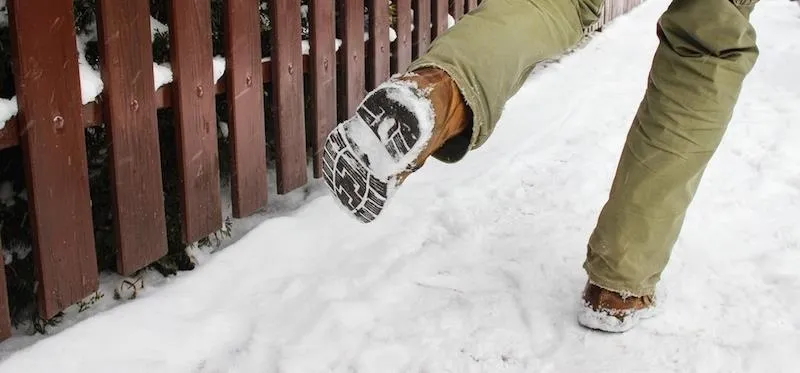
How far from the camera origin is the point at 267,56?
2887 mm

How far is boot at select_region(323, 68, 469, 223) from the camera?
1604mm

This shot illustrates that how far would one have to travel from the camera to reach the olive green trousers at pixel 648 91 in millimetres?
1706

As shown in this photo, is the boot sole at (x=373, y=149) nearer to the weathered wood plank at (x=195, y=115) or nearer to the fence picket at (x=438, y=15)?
the weathered wood plank at (x=195, y=115)

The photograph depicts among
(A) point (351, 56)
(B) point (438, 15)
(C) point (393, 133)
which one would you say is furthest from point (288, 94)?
(B) point (438, 15)

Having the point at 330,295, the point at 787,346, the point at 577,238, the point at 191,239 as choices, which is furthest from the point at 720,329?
the point at 191,239

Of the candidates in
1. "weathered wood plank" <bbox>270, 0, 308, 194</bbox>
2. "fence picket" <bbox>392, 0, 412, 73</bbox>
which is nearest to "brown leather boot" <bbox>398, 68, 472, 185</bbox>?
"weathered wood plank" <bbox>270, 0, 308, 194</bbox>

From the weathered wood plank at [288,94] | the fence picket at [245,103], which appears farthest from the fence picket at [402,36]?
the fence picket at [245,103]

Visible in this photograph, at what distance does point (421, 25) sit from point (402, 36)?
251mm

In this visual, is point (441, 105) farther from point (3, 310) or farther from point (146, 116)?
point (3, 310)

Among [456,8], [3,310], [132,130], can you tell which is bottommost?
[3,310]

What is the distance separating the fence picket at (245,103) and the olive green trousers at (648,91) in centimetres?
100

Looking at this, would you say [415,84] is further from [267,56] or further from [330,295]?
[267,56]

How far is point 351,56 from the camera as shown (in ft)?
10.9

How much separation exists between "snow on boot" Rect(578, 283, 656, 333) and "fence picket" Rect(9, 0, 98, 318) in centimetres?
130
